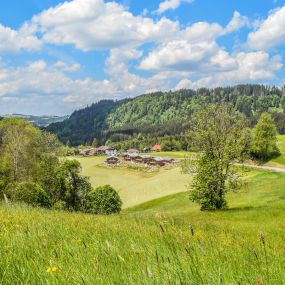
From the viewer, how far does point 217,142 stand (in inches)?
1452

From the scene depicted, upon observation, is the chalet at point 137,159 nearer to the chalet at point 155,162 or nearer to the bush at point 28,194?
the chalet at point 155,162

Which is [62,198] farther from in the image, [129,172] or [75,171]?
[129,172]

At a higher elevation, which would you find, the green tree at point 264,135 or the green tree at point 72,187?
the green tree at point 264,135

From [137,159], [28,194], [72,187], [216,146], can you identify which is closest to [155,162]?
[137,159]

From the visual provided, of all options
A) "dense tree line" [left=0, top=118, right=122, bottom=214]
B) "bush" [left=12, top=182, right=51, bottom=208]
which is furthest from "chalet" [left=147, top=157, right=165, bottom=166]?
"bush" [left=12, top=182, right=51, bottom=208]

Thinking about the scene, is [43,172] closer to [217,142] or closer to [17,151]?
[17,151]

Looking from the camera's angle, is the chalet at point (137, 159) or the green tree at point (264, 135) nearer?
the green tree at point (264, 135)

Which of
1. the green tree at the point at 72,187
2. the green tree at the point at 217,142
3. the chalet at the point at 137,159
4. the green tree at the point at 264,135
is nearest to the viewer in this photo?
the green tree at the point at 217,142

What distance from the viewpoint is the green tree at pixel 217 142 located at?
120 ft

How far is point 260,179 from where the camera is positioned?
250 ft

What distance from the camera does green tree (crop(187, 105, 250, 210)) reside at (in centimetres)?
3653

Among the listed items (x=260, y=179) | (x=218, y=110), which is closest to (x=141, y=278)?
(x=218, y=110)

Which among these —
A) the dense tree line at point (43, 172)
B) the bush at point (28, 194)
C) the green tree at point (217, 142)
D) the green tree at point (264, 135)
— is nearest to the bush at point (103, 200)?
the dense tree line at point (43, 172)

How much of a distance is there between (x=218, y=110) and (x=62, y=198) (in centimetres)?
3479
